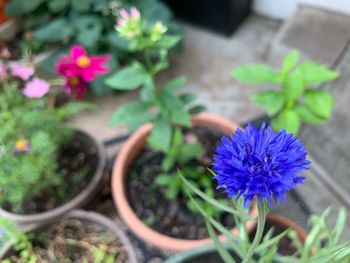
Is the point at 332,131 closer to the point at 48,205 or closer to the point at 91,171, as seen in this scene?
the point at 91,171

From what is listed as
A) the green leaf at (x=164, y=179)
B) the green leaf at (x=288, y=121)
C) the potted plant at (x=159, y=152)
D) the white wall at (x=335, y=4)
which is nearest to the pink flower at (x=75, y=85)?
the potted plant at (x=159, y=152)

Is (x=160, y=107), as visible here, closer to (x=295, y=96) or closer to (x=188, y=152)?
(x=188, y=152)

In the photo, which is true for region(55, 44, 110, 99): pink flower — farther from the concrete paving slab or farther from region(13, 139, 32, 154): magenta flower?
the concrete paving slab

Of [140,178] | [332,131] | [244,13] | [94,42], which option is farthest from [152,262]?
[244,13]

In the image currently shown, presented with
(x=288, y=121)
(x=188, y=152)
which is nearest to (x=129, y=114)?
(x=188, y=152)

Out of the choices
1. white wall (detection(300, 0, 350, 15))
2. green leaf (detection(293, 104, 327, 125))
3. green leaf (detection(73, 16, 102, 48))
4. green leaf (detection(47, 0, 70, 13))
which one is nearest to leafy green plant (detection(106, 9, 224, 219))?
green leaf (detection(293, 104, 327, 125))
